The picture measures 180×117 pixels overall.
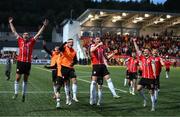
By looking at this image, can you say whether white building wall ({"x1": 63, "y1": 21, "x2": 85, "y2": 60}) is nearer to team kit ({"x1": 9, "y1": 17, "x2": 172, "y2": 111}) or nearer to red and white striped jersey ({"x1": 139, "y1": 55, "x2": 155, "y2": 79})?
team kit ({"x1": 9, "y1": 17, "x2": 172, "y2": 111})

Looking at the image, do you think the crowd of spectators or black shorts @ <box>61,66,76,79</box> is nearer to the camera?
black shorts @ <box>61,66,76,79</box>

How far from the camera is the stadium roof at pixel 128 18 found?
74.2m

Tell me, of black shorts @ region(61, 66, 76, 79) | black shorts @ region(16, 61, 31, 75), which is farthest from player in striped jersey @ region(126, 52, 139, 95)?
black shorts @ region(16, 61, 31, 75)

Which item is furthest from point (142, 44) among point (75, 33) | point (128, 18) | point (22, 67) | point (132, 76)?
point (22, 67)

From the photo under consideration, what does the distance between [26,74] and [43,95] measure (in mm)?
3796

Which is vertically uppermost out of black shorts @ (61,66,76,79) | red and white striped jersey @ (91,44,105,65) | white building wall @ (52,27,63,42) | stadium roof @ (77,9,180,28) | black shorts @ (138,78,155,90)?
stadium roof @ (77,9,180,28)

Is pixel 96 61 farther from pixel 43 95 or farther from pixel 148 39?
pixel 148 39

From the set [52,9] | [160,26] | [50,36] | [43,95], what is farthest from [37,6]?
[43,95]

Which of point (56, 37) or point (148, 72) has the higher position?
point (56, 37)

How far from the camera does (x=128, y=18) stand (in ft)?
261

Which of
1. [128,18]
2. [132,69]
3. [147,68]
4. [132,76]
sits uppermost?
[128,18]

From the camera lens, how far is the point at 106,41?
72.8 meters

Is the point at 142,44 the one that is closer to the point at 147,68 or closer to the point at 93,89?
the point at 93,89

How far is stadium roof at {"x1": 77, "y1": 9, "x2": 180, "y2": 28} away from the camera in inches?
2921
